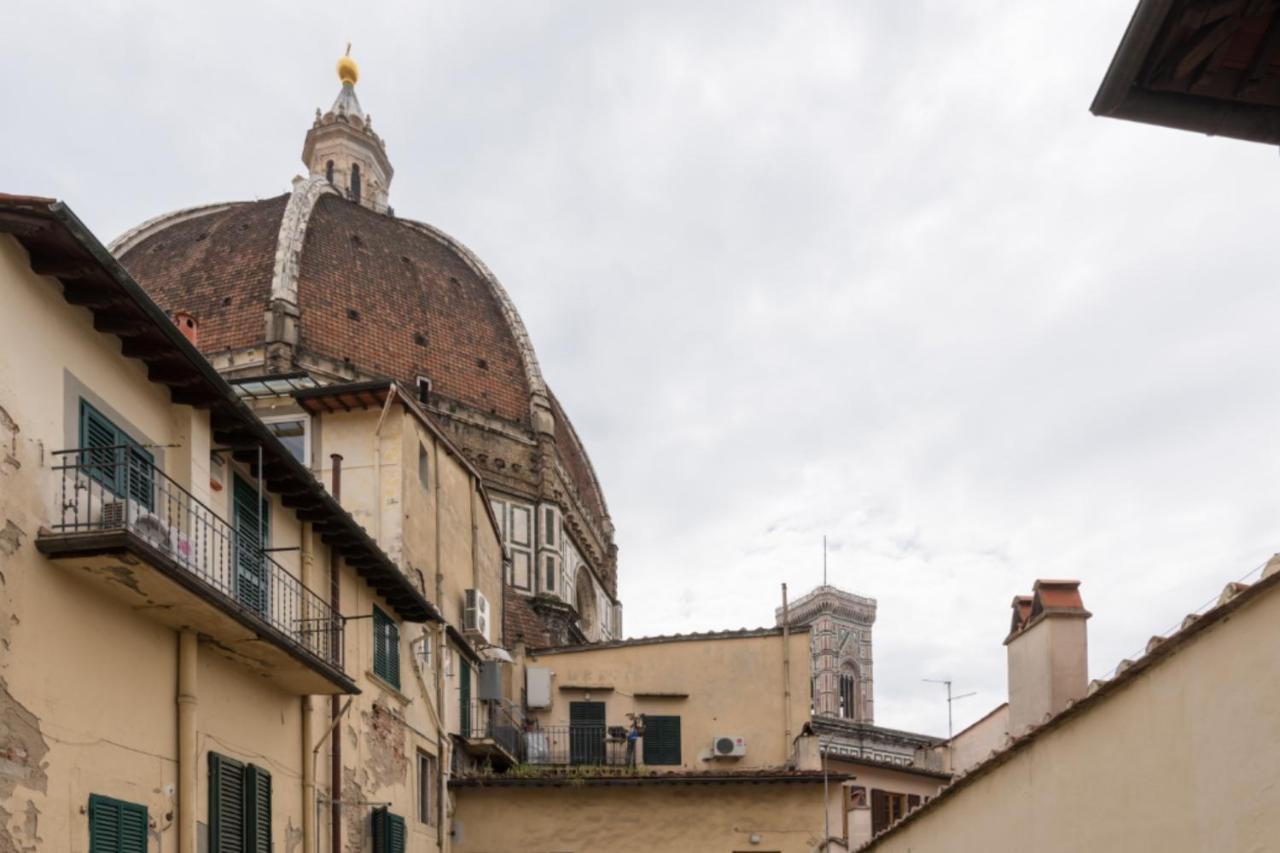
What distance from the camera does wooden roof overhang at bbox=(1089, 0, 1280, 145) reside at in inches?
218

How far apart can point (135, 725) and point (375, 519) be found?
9.68 meters

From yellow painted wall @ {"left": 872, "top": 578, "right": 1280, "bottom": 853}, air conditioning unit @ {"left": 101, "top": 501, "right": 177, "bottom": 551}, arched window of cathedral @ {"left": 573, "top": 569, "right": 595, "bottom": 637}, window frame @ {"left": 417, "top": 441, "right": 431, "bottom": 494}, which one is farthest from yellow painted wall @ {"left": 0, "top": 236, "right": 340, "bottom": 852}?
arched window of cathedral @ {"left": 573, "top": 569, "right": 595, "bottom": 637}

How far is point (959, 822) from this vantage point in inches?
560

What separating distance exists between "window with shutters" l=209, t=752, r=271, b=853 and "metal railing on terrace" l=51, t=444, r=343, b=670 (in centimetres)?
128

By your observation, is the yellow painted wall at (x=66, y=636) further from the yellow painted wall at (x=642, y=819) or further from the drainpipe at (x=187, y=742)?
the yellow painted wall at (x=642, y=819)

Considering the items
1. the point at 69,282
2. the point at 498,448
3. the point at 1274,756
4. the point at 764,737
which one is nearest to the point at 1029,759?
the point at 1274,756

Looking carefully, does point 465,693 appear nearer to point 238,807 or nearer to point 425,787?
point 425,787

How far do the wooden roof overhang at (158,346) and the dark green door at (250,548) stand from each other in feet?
1.01

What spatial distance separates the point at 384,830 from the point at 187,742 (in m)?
6.67

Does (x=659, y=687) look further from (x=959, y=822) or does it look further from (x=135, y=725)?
(x=135, y=725)

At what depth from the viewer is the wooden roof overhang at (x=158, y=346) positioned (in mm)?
10359

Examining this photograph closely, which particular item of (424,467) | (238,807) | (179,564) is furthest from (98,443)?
(424,467)

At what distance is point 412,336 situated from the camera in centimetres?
5344

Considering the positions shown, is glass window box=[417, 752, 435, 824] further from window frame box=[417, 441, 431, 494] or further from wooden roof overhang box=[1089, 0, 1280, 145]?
wooden roof overhang box=[1089, 0, 1280, 145]
